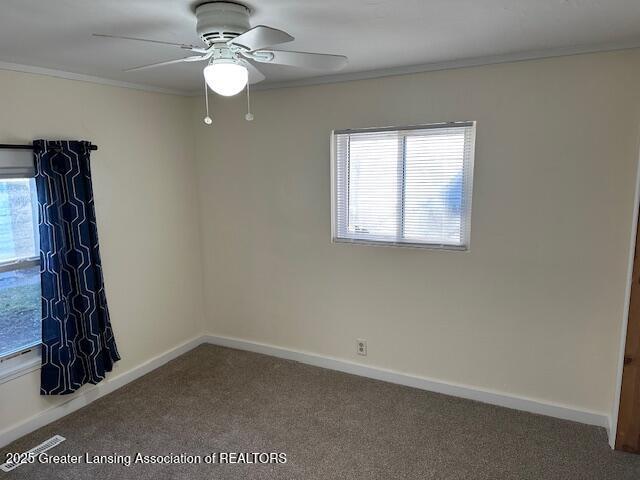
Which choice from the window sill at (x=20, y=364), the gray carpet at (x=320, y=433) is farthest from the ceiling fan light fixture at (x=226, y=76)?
the window sill at (x=20, y=364)

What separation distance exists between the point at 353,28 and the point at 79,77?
190 centimetres

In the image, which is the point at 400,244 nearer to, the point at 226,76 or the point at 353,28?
the point at 353,28

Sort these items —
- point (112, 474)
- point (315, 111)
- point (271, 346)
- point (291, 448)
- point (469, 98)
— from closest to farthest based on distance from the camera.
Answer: point (112, 474), point (291, 448), point (469, 98), point (315, 111), point (271, 346)

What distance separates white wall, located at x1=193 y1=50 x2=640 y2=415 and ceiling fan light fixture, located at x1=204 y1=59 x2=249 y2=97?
4.94ft

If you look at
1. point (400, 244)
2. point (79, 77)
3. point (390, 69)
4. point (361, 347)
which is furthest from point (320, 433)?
point (79, 77)

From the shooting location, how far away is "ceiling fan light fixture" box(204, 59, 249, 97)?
162 cm

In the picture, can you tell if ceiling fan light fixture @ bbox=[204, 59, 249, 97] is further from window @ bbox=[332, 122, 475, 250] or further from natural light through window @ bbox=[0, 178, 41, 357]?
natural light through window @ bbox=[0, 178, 41, 357]

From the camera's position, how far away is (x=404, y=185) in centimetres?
297

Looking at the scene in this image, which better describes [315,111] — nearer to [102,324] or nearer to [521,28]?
[521,28]

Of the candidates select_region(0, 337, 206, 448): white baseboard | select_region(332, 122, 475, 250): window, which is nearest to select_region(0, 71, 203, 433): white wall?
select_region(0, 337, 206, 448): white baseboard

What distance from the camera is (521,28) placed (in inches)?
79.2

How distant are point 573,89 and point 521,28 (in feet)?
2.26

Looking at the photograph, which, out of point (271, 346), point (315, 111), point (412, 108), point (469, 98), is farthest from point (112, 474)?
point (469, 98)

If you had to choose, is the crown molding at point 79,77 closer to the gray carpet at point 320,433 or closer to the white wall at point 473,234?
the white wall at point 473,234
